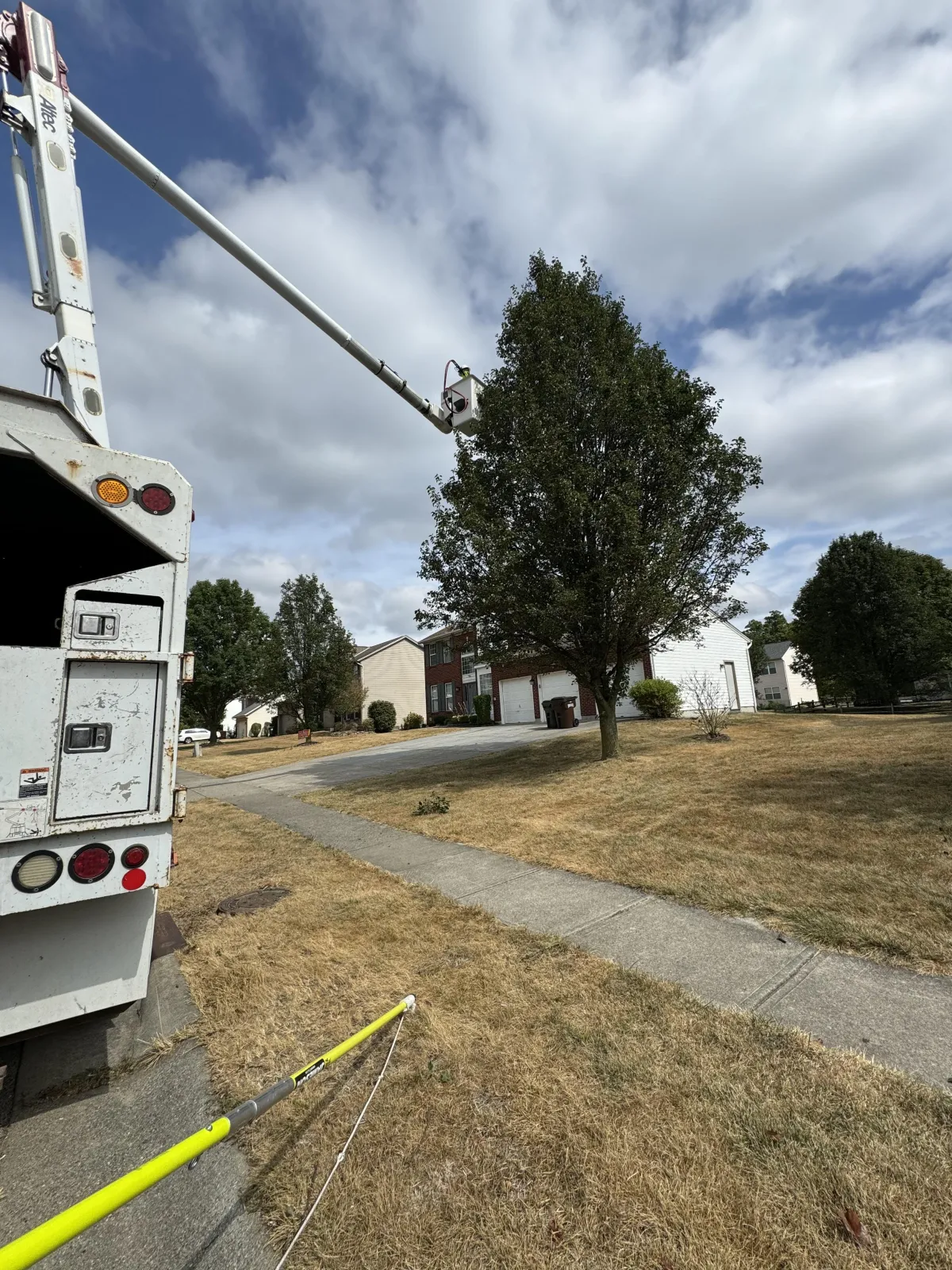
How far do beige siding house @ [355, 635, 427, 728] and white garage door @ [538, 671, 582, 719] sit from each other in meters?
18.0

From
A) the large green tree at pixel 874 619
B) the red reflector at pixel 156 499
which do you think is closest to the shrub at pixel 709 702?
the red reflector at pixel 156 499

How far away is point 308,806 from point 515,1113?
9.18 meters

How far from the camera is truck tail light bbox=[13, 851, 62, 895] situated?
2.37 metres

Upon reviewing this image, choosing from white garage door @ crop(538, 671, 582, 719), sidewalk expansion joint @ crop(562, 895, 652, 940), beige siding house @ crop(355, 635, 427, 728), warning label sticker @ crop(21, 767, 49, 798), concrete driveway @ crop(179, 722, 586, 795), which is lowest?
sidewalk expansion joint @ crop(562, 895, 652, 940)

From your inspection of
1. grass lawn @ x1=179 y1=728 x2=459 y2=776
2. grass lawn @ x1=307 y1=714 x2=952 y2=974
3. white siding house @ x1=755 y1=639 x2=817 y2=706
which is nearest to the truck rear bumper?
grass lawn @ x1=307 y1=714 x2=952 y2=974

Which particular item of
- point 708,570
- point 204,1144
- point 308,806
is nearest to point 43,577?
point 204,1144

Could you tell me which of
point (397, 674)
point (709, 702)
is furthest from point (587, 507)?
point (397, 674)

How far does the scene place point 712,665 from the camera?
1116 inches

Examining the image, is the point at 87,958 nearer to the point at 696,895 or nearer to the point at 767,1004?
the point at 767,1004

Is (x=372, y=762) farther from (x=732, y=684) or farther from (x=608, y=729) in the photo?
(x=732, y=684)

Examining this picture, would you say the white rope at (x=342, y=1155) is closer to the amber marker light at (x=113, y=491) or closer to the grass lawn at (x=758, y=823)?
the grass lawn at (x=758, y=823)

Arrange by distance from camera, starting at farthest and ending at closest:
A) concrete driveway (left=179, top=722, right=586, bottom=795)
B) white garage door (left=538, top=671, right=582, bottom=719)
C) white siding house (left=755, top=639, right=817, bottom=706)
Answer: white siding house (left=755, top=639, right=817, bottom=706) → white garage door (left=538, top=671, right=582, bottom=719) → concrete driveway (left=179, top=722, right=586, bottom=795)

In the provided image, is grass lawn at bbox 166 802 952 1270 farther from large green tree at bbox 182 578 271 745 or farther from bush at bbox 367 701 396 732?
large green tree at bbox 182 578 271 745

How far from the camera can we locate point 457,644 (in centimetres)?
1397
